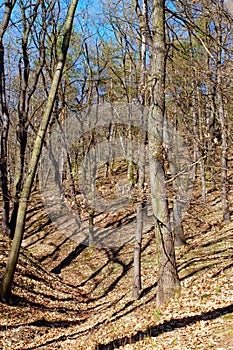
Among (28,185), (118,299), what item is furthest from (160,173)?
(118,299)

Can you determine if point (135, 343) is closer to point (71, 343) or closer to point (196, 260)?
point (71, 343)

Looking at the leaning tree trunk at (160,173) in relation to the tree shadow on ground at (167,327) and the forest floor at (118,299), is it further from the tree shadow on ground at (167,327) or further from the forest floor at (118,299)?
the tree shadow on ground at (167,327)

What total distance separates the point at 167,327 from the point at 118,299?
5081 millimetres

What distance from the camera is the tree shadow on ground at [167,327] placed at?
6242 millimetres

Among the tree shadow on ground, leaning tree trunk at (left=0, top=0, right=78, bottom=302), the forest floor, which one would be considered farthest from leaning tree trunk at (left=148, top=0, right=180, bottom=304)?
leaning tree trunk at (left=0, top=0, right=78, bottom=302)

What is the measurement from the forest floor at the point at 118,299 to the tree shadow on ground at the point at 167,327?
0.02m

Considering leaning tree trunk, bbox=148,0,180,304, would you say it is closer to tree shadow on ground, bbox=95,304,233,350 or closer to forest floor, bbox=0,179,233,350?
forest floor, bbox=0,179,233,350

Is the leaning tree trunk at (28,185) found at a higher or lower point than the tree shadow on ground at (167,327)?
higher

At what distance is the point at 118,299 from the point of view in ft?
37.0

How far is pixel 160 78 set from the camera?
787cm

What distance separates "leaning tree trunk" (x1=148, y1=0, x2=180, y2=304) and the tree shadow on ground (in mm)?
1124

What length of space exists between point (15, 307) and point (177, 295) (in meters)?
4.55

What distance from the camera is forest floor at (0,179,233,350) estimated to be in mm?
6203

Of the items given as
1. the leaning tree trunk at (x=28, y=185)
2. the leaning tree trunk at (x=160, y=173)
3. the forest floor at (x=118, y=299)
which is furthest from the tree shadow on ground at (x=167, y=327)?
the leaning tree trunk at (x=28, y=185)
